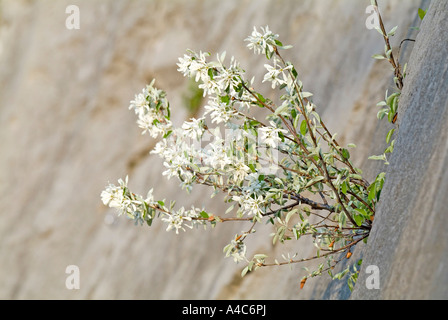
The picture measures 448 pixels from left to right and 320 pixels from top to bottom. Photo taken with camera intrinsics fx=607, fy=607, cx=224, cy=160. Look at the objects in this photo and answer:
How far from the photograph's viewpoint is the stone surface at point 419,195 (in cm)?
80

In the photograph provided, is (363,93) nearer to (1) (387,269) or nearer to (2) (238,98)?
(2) (238,98)

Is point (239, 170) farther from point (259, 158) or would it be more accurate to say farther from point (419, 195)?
point (419, 195)

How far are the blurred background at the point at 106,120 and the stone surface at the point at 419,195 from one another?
1234 mm

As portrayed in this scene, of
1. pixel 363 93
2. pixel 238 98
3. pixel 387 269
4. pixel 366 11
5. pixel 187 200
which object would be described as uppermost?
pixel 366 11

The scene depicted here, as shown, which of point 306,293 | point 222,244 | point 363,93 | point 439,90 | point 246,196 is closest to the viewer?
point 439,90

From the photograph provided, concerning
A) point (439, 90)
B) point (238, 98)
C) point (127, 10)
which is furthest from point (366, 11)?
point (439, 90)

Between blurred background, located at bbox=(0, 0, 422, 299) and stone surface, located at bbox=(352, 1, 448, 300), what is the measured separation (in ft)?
4.05

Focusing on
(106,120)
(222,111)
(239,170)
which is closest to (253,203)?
(239,170)

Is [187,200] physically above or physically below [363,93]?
below

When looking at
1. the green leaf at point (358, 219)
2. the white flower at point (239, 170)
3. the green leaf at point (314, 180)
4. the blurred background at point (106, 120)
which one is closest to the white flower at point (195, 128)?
the white flower at point (239, 170)

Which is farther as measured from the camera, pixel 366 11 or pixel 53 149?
pixel 53 149

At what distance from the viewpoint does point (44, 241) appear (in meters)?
2.62

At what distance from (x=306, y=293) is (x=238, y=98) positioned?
79 centimetres

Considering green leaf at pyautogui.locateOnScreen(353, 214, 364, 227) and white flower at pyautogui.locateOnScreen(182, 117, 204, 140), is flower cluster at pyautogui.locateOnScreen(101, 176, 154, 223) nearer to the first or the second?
white flower at pyautogui.locateOnScreen(182, 117, 204, 140)
